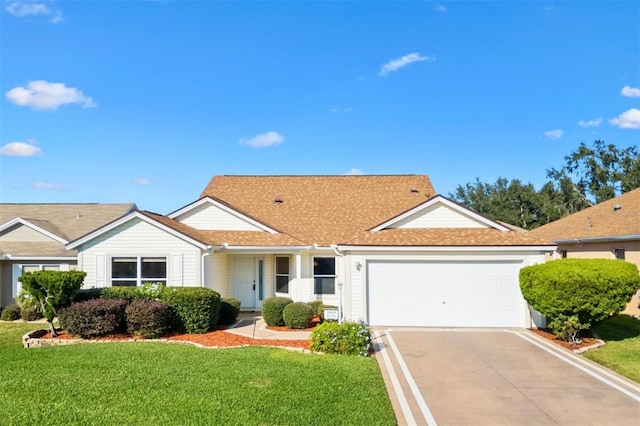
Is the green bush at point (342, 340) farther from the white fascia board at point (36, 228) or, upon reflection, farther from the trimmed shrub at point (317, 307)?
the white fascia board at point (36, 228)

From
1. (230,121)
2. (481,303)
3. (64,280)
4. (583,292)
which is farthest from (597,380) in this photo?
(230,121)

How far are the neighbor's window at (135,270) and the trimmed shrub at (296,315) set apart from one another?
16.3ft

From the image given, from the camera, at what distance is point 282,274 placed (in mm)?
18922

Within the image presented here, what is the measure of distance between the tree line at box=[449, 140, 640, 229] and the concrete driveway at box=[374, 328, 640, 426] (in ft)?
127

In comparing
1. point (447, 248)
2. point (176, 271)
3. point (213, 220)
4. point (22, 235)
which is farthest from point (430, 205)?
point (22, 235)

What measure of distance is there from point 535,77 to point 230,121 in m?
15.2

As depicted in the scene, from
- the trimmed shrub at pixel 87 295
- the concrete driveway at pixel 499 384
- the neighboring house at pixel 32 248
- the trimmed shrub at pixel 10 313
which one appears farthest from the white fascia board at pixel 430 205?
the trimmed shrub at pixel 10 313

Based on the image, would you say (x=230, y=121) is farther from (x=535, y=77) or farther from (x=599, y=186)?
(x=599, y=186)

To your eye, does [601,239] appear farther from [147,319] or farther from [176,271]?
[147,319]

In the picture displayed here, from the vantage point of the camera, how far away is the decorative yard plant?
11609mm

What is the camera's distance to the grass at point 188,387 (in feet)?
21.7

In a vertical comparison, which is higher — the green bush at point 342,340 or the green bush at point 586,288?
the green bush at point 586,288

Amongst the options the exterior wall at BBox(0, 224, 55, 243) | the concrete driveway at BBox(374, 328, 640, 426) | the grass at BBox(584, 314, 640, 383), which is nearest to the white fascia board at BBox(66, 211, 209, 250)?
the exterior wall at BBox(0, 224, 55, 243)

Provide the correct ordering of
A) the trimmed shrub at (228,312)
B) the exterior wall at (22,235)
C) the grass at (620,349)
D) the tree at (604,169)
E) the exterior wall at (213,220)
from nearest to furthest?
the grass at (620,349) → the trimmed shrub at (228,312) → the exterior wall at (213,220) → the exterior wall at (22,235) → the tree at (604,169)
